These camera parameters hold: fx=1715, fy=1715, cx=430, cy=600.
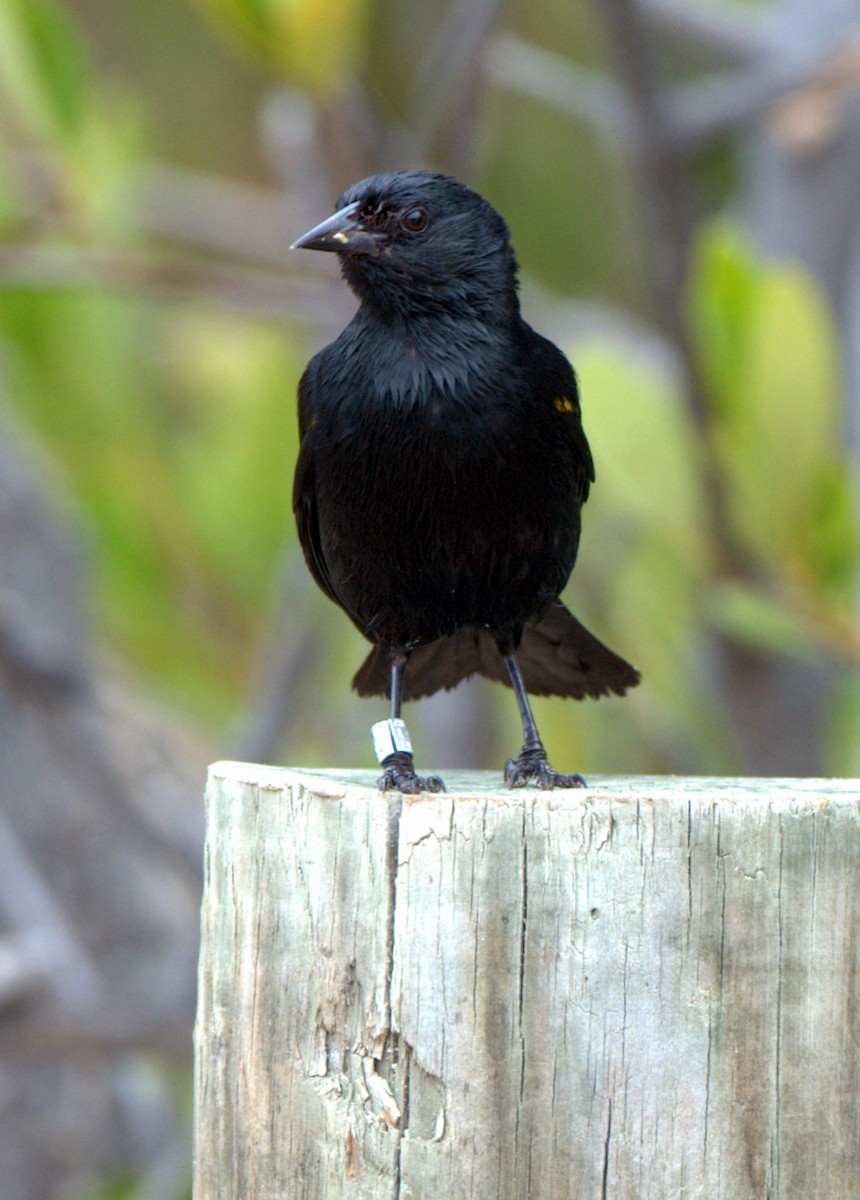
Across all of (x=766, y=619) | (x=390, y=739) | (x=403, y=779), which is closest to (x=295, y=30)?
(x=766, y=619)

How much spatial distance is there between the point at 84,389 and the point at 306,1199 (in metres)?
3.65

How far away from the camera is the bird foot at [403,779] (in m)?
2.34

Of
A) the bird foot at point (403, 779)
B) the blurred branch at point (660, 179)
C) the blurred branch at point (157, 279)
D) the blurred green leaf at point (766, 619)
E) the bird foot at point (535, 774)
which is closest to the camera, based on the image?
the bird foot at point (403, 779)

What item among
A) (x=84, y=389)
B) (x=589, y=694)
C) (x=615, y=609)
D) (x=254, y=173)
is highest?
(x=254, y=173)

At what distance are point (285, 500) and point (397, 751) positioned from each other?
291cm

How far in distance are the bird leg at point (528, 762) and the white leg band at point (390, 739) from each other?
18cm

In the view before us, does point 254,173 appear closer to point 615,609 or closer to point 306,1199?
point 615,609

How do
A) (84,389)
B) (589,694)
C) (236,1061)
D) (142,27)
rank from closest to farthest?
(236,1061) → (589,694) → (84,389) → (142,27)

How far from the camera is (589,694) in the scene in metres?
3.29

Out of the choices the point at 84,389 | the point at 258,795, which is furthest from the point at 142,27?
the point at 258,795

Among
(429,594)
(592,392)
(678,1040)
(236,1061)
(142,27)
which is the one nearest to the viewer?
(678,1040)

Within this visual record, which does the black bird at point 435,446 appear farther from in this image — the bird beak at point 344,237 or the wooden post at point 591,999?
the wooden post at point 591,999

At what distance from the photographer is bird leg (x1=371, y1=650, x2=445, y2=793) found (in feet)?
7.90

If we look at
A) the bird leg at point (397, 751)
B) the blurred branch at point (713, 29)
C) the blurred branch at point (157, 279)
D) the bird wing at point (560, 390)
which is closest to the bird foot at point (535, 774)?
the bird leg at point (397, 751)
